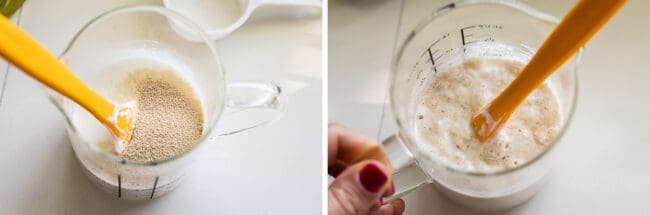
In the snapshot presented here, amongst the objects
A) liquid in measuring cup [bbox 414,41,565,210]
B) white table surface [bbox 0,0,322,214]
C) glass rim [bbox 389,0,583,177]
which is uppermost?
→ glass rim [bbox 389,0,583,177]

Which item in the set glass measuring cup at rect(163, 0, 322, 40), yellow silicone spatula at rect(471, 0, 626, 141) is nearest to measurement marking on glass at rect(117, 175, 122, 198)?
glass measuring cup at rect(163, 0, 322, 40)

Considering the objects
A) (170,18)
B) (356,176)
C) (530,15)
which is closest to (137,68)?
(170,18)

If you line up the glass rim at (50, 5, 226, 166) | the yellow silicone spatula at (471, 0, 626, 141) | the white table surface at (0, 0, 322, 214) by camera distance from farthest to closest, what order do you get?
the white table surface at (0, 0, 322, 214) < the glass rim at (50, 5, 226, 166) < the yellow silicone spatula at (471, 0, 626, 141)

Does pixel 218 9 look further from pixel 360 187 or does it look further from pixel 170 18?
pixel 360 187

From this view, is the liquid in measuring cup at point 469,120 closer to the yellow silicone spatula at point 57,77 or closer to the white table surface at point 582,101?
the white table surface at point 582,101

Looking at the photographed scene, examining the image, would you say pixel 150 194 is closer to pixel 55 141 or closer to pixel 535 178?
pixel 55 141

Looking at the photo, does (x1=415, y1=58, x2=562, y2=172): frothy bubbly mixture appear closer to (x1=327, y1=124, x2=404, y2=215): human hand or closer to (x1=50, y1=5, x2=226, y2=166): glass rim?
(x1=327, y1=124, x2=404, y2=215): human hand

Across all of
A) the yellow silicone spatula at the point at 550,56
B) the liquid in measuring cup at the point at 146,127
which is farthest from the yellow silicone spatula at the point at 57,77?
the yellow silicone spatula at the point at 550,56
